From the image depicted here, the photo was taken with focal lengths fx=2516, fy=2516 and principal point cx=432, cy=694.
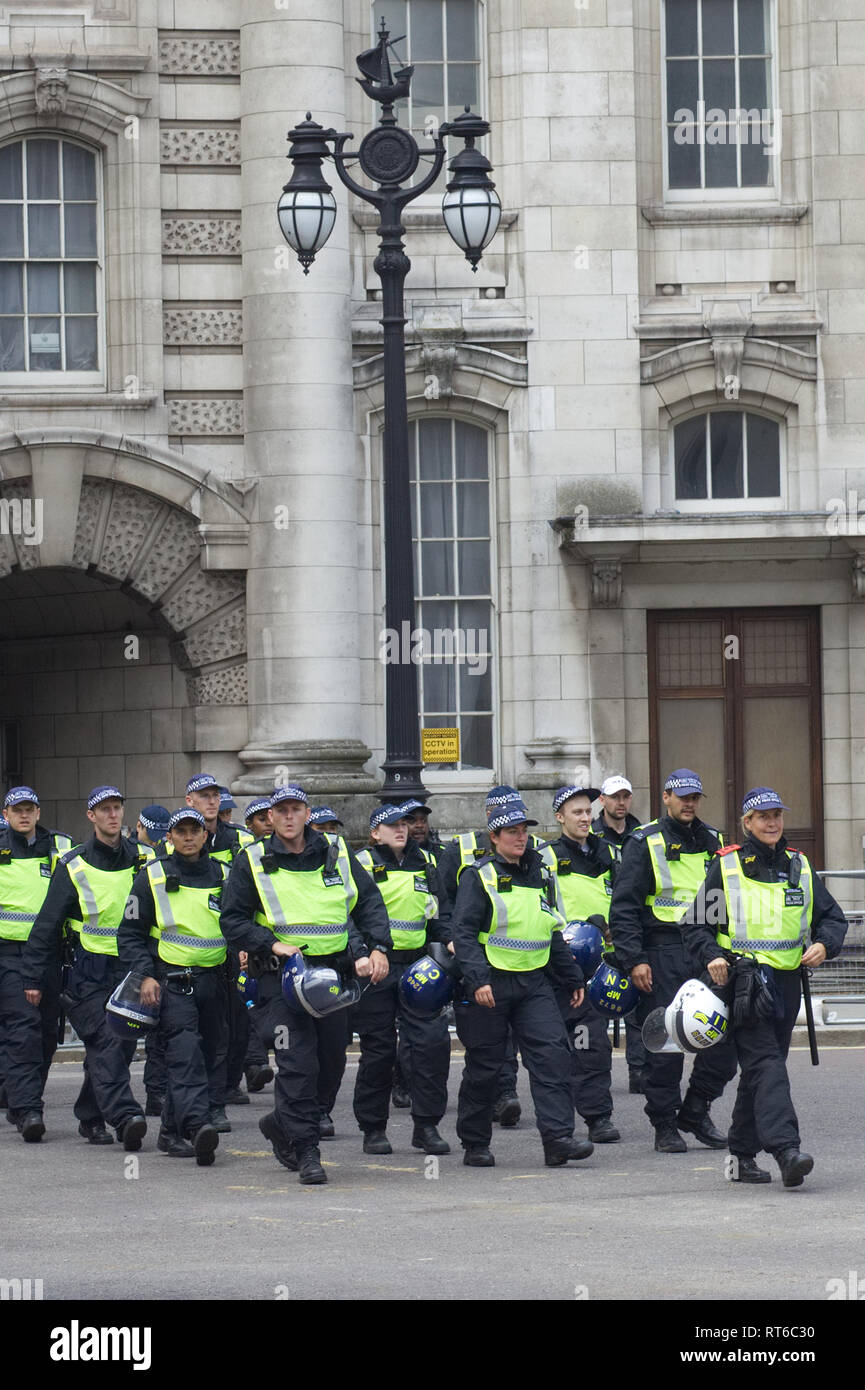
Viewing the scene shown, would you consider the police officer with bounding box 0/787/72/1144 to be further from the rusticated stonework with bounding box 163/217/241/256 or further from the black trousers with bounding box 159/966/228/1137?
the rusticated stonework with bounding box 163/217/241/256

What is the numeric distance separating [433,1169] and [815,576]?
39.3ft

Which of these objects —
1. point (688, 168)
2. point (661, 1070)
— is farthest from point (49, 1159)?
point (688, 168)

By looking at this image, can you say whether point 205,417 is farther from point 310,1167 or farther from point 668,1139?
point 310,1167

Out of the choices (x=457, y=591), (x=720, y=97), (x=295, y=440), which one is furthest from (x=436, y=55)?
(x=457, y=591)

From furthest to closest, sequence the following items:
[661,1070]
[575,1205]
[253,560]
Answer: [253,560] < [661,1070] < [575,1205]

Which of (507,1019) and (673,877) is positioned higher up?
(673,877)

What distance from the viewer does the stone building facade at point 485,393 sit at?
73.9 feet

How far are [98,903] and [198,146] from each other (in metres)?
11.0

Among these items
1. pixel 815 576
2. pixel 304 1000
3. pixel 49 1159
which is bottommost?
pixel 49 1159

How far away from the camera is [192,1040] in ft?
42.4

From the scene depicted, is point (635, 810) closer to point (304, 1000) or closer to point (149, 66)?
point (149, 66)

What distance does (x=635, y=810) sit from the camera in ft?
76.1

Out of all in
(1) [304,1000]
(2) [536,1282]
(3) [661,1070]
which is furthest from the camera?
(3) [661,1070]

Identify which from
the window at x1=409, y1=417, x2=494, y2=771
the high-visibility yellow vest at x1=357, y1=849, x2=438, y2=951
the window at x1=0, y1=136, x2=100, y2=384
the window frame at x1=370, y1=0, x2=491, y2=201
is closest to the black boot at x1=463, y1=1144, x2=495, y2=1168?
the high-visibility yellow vest at x1=357, y1=849, x2=438, y2=951
